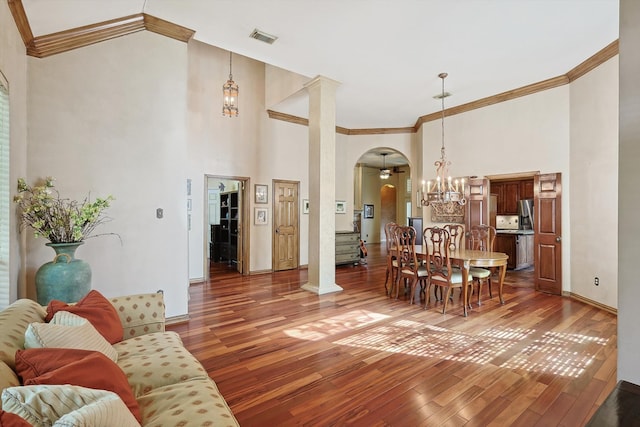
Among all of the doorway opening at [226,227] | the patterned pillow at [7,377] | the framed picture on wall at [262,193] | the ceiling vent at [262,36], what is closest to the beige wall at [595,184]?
the ceiling vent at [262,36]

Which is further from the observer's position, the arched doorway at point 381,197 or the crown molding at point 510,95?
the arched doorway at point 381,197

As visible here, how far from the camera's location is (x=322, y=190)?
5.10 meters

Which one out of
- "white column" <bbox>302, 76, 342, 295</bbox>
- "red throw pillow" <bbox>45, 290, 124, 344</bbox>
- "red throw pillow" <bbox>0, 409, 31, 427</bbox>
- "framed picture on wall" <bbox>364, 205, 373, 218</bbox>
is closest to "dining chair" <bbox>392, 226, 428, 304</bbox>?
"white column" <bbox>302, 76, 342, 295</bbox>

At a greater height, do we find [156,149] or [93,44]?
[93,44]

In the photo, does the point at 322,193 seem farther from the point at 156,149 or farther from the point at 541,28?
the point at 541,28

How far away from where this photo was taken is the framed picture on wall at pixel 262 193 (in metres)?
6.66

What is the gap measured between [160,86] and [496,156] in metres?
5.61

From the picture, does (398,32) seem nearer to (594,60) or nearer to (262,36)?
(262,36)

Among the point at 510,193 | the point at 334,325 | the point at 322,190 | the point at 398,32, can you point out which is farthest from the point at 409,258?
the point at 510,193

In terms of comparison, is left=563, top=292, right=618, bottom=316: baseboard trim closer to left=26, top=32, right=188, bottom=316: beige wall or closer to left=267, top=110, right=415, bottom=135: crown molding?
left=267, top=110, right=415, bottom=135: crown molding

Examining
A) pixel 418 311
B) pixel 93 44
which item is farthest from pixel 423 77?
pixel 93 44

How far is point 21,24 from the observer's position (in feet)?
8.73

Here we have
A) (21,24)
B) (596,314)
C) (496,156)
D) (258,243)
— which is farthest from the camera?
(258,243)

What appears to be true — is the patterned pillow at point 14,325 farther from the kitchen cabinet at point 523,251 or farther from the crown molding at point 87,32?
the kitchen cabinet at point 523,251
